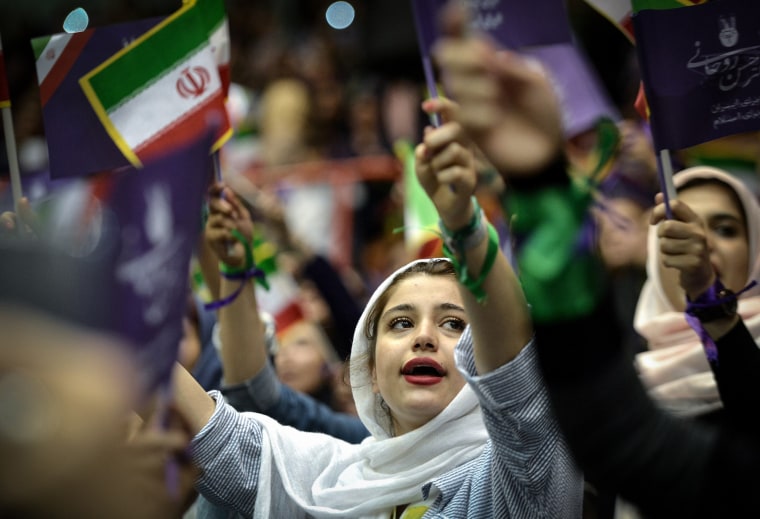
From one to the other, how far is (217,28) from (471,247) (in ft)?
5.26

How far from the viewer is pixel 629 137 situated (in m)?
3.64

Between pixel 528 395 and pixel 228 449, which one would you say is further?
pixel 228 449

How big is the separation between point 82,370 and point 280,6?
30.3 ft

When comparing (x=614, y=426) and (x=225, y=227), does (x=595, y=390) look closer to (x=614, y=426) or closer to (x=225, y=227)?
(x=614, y=426)

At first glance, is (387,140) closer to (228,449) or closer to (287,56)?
(287,56)

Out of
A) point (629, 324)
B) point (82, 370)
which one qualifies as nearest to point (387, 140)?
point (629, 324)

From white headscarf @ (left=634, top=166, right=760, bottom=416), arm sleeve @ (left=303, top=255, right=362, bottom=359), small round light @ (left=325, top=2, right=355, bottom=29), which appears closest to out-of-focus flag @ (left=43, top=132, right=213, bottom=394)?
white headscarf @ (left=634, top=166, right=760, bottom=416)

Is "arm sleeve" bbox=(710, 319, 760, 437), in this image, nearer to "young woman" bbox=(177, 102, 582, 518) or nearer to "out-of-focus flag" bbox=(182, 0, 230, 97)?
"young woman" bbox=(177, 102, 582, 518)

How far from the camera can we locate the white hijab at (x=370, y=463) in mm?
2232

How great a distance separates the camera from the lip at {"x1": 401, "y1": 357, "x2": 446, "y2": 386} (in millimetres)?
2299

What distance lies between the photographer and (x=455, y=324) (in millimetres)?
2381

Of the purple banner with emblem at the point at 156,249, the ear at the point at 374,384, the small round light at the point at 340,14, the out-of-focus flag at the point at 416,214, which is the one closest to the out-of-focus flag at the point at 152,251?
the purple banner with emblem at the point at 156,249

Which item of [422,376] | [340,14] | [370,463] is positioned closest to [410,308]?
[422,376]

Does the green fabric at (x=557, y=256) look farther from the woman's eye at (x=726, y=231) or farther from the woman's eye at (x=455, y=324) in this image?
the woman's eye at (x=726, y=231)
